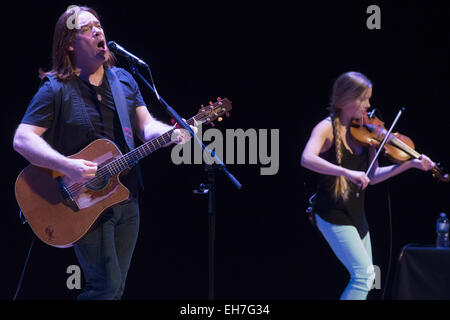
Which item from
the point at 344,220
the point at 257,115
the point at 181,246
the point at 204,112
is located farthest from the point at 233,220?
the point at 204,112

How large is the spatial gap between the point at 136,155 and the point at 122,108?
261mm

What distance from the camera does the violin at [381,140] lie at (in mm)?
3314

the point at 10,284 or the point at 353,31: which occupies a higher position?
the point at 353,31

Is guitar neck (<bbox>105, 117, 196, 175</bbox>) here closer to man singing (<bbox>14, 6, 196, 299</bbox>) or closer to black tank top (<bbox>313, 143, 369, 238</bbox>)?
man singing (<bbox>14, 6, 196, 299</bbox>)

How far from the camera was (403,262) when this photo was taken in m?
3.26

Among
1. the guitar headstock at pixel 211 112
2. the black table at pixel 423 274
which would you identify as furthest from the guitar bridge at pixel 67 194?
the black table at pixel 423 274

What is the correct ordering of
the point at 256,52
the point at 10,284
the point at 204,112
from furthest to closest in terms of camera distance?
the point at 256,52 < the point at 10,284 < the point at 204,112

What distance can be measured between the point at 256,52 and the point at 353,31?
0.86 meters

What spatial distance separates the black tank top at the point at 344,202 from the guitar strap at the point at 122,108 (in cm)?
133

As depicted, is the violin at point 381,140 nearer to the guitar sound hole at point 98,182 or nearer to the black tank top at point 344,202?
the black tank top at point 344,202

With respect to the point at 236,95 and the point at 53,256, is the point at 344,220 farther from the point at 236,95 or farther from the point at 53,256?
the point at 53,256

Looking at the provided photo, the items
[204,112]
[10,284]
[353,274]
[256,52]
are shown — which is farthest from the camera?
[256,52]

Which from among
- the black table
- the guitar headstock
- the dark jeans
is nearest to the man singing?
the dark jeans

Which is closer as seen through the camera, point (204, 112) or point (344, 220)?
point (204, 112)
